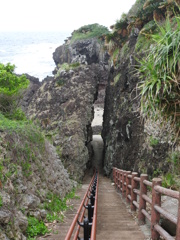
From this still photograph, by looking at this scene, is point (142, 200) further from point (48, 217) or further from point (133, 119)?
point (133, 119)

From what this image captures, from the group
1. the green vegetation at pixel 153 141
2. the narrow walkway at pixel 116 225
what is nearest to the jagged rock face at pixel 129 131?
the green vegetation at pixel 153 141

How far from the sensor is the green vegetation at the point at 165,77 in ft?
16.1

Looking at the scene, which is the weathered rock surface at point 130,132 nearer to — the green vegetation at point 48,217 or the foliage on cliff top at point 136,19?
the foliage on cliff top at point 136,19

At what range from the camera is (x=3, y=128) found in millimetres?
6160

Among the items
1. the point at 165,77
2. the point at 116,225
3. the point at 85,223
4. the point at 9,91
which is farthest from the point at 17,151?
the point at 9,91

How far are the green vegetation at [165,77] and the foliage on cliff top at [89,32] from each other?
35.7 m

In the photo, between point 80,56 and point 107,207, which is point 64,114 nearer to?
point 107,207

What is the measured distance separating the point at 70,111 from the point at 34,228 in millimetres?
15261

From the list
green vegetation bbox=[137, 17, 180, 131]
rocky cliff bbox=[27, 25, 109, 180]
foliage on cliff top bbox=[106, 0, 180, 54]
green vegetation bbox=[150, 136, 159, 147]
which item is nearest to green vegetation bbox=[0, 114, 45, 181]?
green vegetation bbox=[137, 17, 180, 131]

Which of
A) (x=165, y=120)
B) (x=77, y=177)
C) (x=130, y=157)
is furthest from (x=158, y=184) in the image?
(x=77, y=177)

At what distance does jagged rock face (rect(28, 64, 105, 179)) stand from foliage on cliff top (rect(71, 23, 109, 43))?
18.2 metres

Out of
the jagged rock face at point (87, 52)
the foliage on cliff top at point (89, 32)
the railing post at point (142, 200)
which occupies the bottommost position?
the railing post at point (142, 200)

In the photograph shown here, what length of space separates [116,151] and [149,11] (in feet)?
32.2

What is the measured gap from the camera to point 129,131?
591 inches
